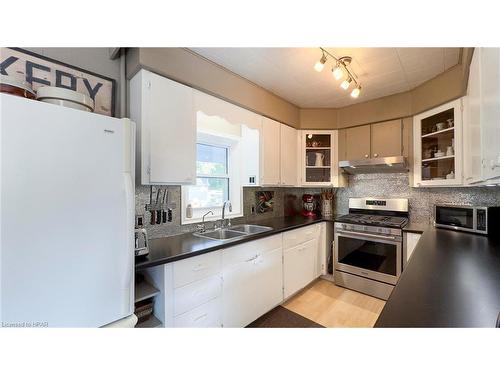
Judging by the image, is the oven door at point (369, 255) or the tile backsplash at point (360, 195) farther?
the oven door at point (369, 255)

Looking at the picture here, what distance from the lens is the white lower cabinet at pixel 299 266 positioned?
224 cm

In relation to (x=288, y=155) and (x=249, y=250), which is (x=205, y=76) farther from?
(x=249, y=250)

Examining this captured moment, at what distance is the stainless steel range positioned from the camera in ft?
7.40

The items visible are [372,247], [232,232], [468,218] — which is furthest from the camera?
[372,247]

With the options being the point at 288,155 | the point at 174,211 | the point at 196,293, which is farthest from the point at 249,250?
the point at 288,155

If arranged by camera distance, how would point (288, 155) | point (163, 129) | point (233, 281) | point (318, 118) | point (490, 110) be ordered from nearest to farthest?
point (490, 110), point (163, 129), point (233, 281), point (288, 155), point (318, 118)

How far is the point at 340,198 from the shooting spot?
317 centimetres

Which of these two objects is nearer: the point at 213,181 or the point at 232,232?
the point at 232,232

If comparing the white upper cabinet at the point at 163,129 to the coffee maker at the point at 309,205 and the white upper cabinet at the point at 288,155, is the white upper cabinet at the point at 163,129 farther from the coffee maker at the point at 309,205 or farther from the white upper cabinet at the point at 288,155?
the coffee maker at the point at 309,205

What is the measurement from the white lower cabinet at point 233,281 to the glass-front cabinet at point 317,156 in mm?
773

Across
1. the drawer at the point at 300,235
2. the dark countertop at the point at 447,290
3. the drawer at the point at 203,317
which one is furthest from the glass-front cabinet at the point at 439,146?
the drawer at the point at 203,317

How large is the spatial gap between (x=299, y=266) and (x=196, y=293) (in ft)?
4.56

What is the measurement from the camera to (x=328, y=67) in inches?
75.6
